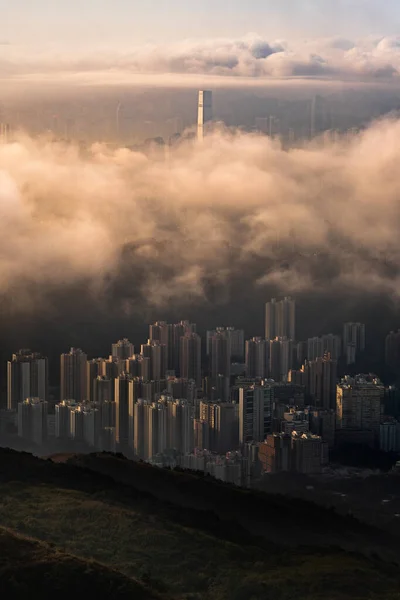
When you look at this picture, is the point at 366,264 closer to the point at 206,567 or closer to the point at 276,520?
the point at 276,520

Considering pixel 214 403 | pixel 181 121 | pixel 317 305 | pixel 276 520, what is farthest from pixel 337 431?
pixel 181 121

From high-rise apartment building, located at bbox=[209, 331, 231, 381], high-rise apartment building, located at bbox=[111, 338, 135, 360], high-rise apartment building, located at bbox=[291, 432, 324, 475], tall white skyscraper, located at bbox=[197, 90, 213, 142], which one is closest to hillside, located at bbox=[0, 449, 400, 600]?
high-rise apartment building, located at bbox=[291, 432, 324, 475]

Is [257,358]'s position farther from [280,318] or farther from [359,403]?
[359,403]

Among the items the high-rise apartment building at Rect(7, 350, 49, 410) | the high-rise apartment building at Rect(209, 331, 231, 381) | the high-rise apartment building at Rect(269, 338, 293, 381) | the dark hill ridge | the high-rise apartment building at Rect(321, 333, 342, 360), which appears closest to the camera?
the dark hill ridge

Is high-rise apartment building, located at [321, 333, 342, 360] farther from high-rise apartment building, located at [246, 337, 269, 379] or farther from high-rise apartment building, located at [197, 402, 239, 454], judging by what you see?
high-rise apartment building, located at [197, 402, 239, 454]

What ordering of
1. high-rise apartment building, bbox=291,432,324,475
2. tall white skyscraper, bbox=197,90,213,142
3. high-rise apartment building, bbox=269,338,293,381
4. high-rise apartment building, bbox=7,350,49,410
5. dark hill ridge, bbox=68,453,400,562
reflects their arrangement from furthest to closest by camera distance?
tall white skyscraper, bbox=197,90,213,142 < high-rise apartment building, bbox=269,338,293,381 < high-rise apartment building, bbox=7,350,49,410 < high-rise apartment building, bbox=291,432,324,475 < dark hill ridge, bbox=68,453,400,562

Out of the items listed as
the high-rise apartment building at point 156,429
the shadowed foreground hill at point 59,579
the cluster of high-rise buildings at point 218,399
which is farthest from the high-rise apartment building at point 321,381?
the shadowed foreground hill at point 59,579
